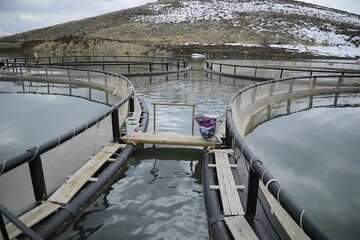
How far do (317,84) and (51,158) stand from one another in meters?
17.0

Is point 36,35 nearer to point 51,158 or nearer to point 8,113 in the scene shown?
point 8,113

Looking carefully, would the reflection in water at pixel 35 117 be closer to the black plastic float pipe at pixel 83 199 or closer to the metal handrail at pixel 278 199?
the black plastic float pipe at pixel 83 199

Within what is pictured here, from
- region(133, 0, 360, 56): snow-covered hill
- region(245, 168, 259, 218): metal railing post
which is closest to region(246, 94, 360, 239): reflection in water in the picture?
region(245, 168, 259, 218): metal railing post

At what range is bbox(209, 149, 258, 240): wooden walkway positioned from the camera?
3.83 metres

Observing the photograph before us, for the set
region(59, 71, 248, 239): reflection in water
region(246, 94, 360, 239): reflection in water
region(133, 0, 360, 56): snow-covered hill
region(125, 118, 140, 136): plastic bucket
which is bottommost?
region(246, 94, 360, 239): reflection in water

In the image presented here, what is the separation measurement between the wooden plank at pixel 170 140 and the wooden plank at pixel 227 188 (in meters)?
0.67

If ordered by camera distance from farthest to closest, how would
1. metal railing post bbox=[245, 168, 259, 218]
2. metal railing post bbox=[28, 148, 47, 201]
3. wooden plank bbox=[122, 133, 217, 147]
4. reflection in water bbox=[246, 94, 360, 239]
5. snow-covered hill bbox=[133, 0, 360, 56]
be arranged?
snow-covered hill bbox=[133, 0, 360, 56] → wooden plank bbox=[122, 133, 217, 147] → reflection in water bbox=[246, 94, 360, 239] → metal railing post bbox=[28, 148, 47, 201] → metal railing post bbox=[245, 168, 259, 218]

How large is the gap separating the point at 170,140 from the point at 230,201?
10.3 feet

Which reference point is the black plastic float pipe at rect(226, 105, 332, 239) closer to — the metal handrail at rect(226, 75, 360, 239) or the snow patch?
the metal handrail at rect(226, 75, 360, 239)

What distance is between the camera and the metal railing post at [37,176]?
4312mm

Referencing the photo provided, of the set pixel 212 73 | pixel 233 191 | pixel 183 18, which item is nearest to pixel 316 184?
pixel 233 191

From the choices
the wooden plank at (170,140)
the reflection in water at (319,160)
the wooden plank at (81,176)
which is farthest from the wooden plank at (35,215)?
the reflection in water at (319,160)

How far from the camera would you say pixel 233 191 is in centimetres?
502

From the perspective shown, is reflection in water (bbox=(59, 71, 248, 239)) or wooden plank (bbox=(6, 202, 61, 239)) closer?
wooden plank (bbox=(6, 202, 61, 239))
